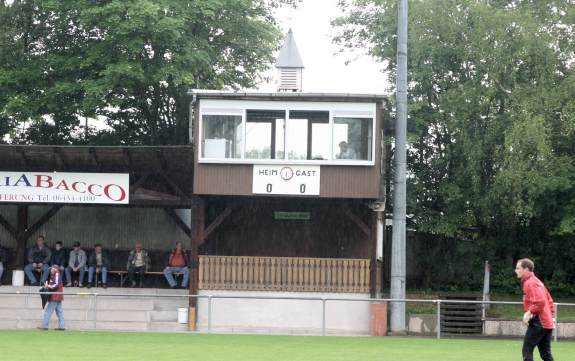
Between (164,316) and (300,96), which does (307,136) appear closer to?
(300,96)

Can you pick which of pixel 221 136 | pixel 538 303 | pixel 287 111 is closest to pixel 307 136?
pixel 287 111

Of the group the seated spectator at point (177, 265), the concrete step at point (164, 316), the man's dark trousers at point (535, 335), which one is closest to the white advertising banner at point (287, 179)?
the seated spectator at point (177, 265)

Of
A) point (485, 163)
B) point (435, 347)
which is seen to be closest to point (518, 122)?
point (485, 163)

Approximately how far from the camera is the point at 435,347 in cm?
2298

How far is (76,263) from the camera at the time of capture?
32.6 meters

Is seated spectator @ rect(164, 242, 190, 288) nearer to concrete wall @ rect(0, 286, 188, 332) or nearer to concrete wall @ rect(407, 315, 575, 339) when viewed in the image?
concrete wall @ rect(0, 286, 188, 332)

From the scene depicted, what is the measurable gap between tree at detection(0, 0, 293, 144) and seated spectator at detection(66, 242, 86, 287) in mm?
5978

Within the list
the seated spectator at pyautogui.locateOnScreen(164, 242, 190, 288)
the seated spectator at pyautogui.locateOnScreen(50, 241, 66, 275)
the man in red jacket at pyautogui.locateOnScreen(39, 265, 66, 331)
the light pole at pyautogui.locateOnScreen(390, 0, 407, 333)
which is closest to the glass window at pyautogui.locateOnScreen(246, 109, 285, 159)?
the light pole at pyautogui.locateOnScreen(390, 0, 407, 333)

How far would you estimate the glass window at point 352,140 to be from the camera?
30172 millimetres

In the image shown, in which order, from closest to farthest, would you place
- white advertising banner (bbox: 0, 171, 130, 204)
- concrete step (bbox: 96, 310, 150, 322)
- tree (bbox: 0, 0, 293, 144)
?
1. concrete step (bbox: 96, 310, 150, 322)
2. white advertising banner (bbox: 0, 171, 130, 204)
3. tree (bbox: 0, 0, 293, 144)

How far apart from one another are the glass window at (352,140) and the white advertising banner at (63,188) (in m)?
6.25

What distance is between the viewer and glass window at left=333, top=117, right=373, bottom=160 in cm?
3017

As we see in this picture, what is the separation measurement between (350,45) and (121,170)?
43.6 ft

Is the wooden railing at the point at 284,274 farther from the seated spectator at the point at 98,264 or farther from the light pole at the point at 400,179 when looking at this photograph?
the seated spectator at the point at 98,264
